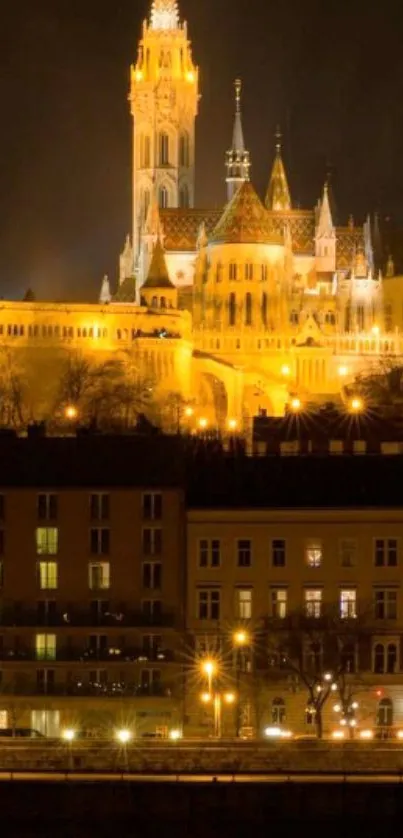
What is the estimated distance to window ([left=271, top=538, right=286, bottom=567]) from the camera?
65375 millimetres

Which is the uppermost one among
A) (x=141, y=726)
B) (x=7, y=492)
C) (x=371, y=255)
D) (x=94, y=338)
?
(x=371, y=255)

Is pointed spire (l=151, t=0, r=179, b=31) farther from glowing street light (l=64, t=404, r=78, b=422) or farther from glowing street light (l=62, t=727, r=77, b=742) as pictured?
glowing street light (l=62, t=727, r=77, b=742)

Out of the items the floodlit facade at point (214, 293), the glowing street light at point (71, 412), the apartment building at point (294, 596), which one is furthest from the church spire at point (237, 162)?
the apartment building at point (294, 596)

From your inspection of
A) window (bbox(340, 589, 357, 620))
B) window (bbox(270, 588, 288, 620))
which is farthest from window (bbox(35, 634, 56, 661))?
window (bbox(340, 589, 357, 620))

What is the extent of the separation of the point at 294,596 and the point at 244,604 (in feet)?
3.61

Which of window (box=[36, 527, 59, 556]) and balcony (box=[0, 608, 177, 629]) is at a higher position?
window (box=[36, 527, 59, 556])

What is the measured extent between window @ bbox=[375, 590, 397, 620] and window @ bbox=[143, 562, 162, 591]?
4620 mm

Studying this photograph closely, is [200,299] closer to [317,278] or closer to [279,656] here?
[317,278]

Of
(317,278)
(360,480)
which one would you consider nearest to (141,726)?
(360,480)

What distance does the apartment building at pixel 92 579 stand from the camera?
208 feet

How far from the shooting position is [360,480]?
67.7m

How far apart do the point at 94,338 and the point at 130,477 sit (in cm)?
8593

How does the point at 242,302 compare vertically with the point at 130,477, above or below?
above

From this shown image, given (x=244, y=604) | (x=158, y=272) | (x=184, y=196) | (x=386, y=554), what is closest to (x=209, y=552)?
(x=244, y=604)
